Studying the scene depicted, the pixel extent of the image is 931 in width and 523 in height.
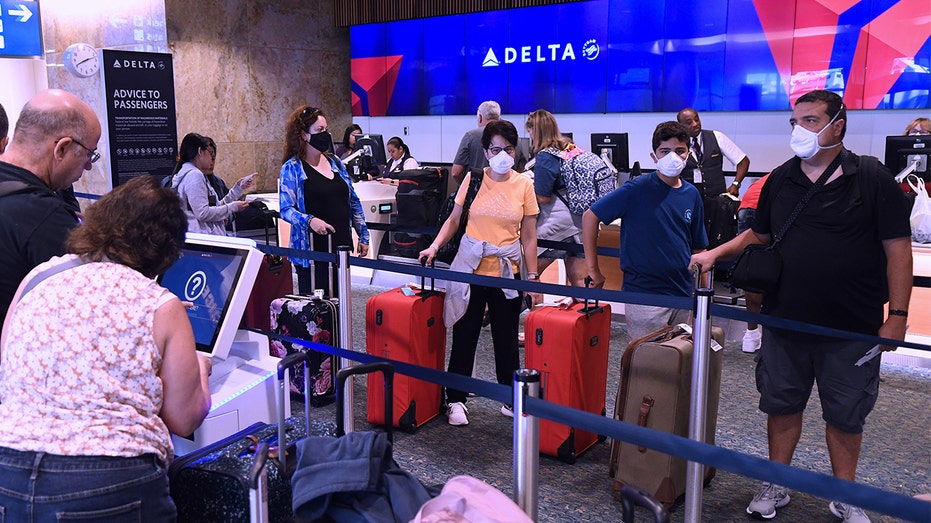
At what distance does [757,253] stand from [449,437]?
68.5 inches

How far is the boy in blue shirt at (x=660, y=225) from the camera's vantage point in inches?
135

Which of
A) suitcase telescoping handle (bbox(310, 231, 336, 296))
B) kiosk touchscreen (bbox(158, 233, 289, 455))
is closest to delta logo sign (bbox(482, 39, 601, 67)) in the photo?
suitcase telescoping handle (bbox(310, 231, 336, 296))

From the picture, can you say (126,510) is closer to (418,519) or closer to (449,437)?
(418,519)

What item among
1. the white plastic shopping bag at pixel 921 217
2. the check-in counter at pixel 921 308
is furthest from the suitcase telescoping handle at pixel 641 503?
the white plastic shopping bag at pixel 921 217

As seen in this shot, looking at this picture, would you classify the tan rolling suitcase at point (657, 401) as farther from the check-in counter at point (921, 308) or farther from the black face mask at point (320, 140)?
the check-in counter at point (921, 308)

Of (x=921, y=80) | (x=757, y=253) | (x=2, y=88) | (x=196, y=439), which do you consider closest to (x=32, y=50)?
(x=2, y=88)

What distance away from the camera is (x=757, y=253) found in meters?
2.84

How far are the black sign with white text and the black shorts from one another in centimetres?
495

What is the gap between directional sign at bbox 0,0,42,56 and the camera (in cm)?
859

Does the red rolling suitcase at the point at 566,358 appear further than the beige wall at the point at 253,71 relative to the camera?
No

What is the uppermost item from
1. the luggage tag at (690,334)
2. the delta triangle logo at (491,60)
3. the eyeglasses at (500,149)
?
the delta triangle logo at (491,60)

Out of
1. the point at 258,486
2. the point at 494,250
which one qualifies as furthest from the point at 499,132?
the point at 258,486

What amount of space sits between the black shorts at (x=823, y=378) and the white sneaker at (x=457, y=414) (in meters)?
1.53

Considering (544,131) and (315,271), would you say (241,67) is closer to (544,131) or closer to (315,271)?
(544,131)
